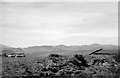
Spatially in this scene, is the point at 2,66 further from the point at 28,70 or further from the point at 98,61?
the point at 98,61

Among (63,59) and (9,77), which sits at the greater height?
(63,59)

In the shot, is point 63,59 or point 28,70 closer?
point 28,70

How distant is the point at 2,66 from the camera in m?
18.2

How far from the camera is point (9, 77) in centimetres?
1628

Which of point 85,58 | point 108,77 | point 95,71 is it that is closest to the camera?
point 108,77

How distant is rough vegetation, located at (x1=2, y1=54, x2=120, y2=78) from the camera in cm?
1638

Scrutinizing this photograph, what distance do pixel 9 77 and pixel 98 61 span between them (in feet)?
25.1

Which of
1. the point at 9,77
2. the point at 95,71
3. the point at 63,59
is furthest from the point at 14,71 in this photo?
the point at 95,71

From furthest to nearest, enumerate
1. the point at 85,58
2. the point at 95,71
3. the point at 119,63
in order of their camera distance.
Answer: the point at 85,58 → the point at 119,63 → the point at 95,71

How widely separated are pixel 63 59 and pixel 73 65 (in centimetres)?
142

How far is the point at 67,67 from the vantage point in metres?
17.3

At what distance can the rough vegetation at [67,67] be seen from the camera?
16.4 m

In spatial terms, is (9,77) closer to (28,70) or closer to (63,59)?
(28,70)

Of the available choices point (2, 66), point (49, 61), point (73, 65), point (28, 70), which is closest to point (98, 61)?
point (73, 65)
